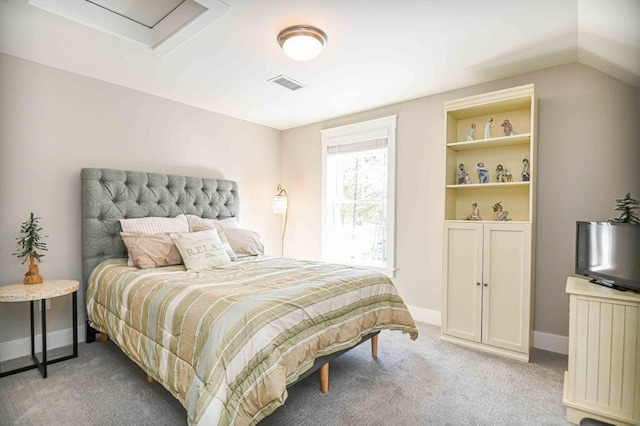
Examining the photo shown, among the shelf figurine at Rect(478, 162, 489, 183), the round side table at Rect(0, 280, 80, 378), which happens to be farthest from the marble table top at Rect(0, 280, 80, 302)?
the shelf figurine at Rect(478, 162, 489, 183)

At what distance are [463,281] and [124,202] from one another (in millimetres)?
3283

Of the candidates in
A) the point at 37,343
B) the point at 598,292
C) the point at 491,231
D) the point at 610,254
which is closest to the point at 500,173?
the point at 491,231

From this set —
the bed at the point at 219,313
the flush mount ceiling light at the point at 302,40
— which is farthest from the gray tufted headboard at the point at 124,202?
the flush mount ceiling light at the point at 302,40

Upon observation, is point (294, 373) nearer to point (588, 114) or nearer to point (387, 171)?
point (387, 171)

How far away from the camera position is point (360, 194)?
412 centimetres

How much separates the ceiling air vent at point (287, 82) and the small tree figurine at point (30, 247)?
2338 millimetres

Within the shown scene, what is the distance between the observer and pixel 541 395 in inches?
81.7

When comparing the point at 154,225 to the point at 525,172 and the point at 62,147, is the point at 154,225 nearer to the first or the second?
the point at 62,147

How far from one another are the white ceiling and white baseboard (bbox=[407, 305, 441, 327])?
235cm

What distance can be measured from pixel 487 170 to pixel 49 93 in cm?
400

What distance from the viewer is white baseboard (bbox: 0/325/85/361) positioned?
8.15 feet

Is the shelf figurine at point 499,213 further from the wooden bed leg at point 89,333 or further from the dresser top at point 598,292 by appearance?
the wooden bed leg at point 89,333

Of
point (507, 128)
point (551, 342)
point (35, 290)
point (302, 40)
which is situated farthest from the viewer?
point (507, 128)

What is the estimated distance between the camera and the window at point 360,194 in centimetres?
375
